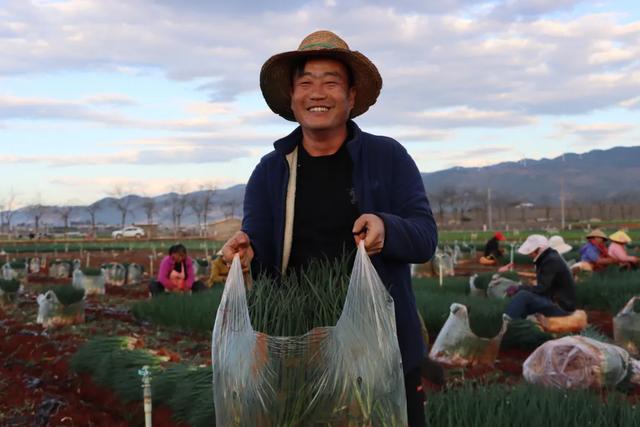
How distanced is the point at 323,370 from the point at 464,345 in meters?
3.69

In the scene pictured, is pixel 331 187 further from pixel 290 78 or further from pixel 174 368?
pixel 174 368

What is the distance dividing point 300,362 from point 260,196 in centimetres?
67

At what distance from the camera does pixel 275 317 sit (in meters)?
1.55

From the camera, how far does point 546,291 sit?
20.6ft

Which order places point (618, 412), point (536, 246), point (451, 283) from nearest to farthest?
point (618, 412) < point (536, 246) < point (451, 283)

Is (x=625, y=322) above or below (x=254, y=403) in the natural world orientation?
below

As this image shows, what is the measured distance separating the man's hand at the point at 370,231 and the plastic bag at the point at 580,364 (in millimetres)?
2833

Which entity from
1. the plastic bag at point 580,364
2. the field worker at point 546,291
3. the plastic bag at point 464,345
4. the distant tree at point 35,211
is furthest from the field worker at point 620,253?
the distant tree at point 35,211

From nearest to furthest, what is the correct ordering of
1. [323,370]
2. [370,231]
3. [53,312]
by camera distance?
[323,370] < [370,231] < [53,312]

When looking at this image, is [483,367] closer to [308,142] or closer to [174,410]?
[174,410]

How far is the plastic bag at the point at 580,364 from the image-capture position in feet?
13.4

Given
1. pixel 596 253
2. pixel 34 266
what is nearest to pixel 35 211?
pixel 34 266

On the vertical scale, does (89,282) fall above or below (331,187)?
below

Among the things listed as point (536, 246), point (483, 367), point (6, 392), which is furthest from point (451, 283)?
point (6, 392)
